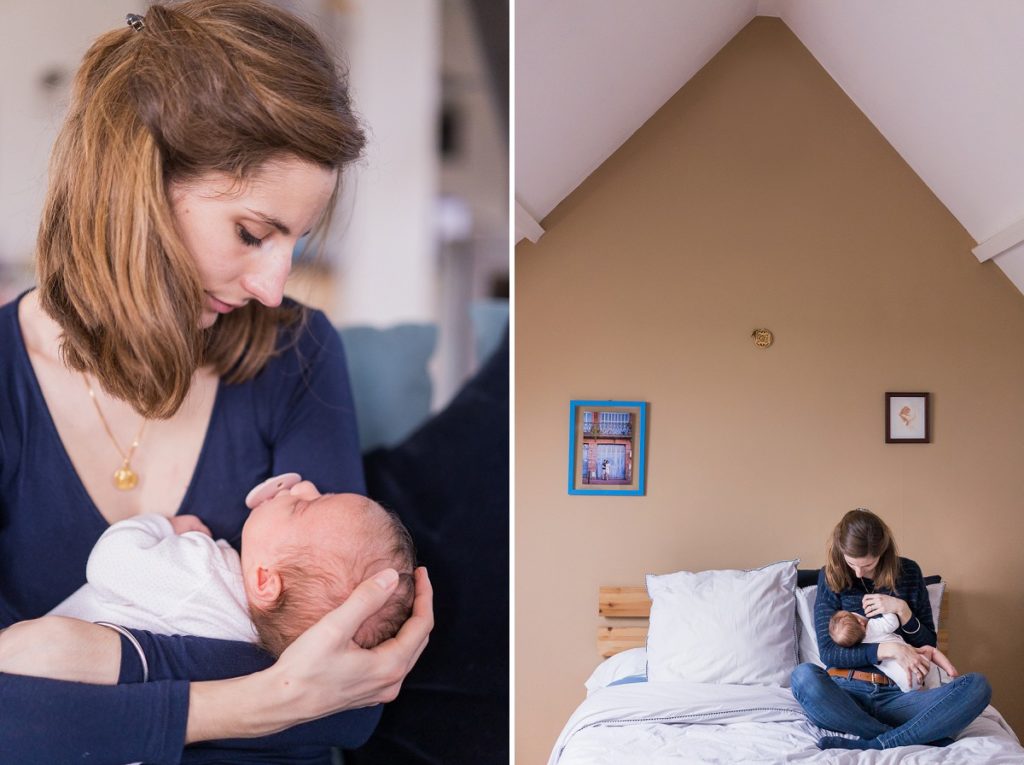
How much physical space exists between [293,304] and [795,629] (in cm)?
221

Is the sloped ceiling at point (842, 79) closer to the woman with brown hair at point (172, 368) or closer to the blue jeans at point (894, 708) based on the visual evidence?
the woman with brown hair at point (172, 368)

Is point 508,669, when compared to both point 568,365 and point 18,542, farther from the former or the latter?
point 568,365

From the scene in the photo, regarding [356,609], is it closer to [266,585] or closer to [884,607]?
[266,585]

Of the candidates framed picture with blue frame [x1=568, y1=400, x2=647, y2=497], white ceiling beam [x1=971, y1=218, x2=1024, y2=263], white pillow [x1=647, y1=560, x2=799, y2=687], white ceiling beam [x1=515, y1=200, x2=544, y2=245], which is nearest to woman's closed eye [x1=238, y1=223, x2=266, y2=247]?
white ceiling beam [x1=515, y1=200, x2=544, y2=245]

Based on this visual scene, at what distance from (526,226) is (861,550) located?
1.48 metres

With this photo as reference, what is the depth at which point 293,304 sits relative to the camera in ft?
3.47

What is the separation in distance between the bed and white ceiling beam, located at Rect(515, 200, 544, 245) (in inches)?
49.4

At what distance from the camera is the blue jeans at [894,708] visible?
223 cm

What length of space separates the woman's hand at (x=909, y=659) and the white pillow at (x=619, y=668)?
2.35 feet

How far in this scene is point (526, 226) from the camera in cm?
289

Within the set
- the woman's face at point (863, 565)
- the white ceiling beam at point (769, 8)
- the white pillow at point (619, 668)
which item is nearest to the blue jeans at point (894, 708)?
the woman's face at point (863, 565)

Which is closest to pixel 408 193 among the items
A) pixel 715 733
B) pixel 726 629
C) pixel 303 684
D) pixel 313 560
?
pixel 313 560

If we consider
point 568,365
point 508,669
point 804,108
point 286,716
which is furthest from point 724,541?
point 286,716

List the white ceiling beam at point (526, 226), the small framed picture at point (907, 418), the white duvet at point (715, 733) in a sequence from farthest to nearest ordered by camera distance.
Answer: the small framed picture at point (907, 418), the white ceiling beam at point (526, 226), the white duvet at point (715, 733)
